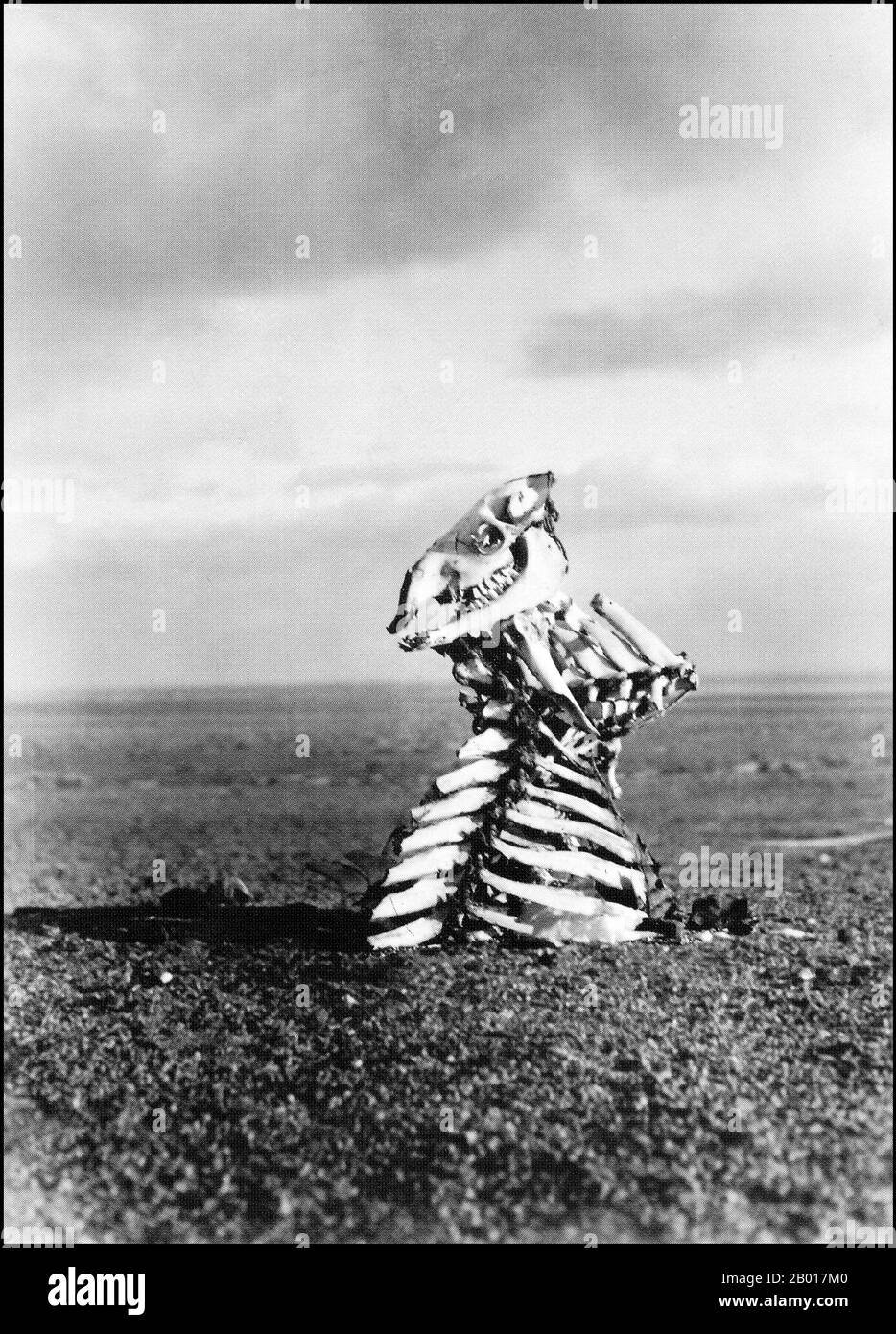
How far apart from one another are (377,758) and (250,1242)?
2276 cm

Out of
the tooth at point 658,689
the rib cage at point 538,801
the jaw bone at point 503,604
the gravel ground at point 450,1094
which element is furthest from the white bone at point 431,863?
the tooth at point 658,689

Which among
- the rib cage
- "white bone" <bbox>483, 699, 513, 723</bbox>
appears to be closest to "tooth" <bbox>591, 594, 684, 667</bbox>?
the rib cage

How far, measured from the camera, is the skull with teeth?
7.72 m

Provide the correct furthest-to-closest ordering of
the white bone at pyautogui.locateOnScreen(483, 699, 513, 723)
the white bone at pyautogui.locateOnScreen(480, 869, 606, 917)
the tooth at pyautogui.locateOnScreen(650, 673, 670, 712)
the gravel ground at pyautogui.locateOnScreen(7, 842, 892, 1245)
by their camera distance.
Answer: the tooth at pyautogui.locateOnScreen(650, 673, 670, 712), the white bone at pyautogui.locateOnScreen(483, 699, 513, 723), the white bone at pyautogui.locateOnScreen(480, 869, 606, 917), the gravel ground at pyautogui.locateOnScreen(7, 842, 892, 1245)

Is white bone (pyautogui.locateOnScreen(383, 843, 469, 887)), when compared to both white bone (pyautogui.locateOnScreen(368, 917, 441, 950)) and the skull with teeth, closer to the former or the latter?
white bone (pyautogui.locateOnScreen(368, 917, 441, 950))

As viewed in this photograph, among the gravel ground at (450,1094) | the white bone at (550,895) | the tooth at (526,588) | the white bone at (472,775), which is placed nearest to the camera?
the gravel ground at (450,1094)

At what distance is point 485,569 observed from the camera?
25.5ft

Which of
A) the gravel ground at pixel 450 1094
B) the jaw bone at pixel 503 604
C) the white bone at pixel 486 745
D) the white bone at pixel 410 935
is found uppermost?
the jaw bone at pixel 503 604

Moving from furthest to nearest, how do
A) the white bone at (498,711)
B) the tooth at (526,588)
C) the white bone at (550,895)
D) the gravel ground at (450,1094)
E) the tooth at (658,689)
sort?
1. the tooth at (658,689)
2. the white bone at (498,711)
3. the tooth at (526,588)
4. the white bone at (550,895)
5. the gravel ground at (450,1094)

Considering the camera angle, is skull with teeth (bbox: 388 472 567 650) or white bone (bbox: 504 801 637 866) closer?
white bone (bbox: 504 801 637 866)

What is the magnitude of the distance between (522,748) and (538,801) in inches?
13.5

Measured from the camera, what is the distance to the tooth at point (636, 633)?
8125 mm

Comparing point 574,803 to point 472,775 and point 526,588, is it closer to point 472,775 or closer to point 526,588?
point 472,775

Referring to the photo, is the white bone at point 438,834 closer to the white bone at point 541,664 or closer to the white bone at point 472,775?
the white bone at point 472,775
